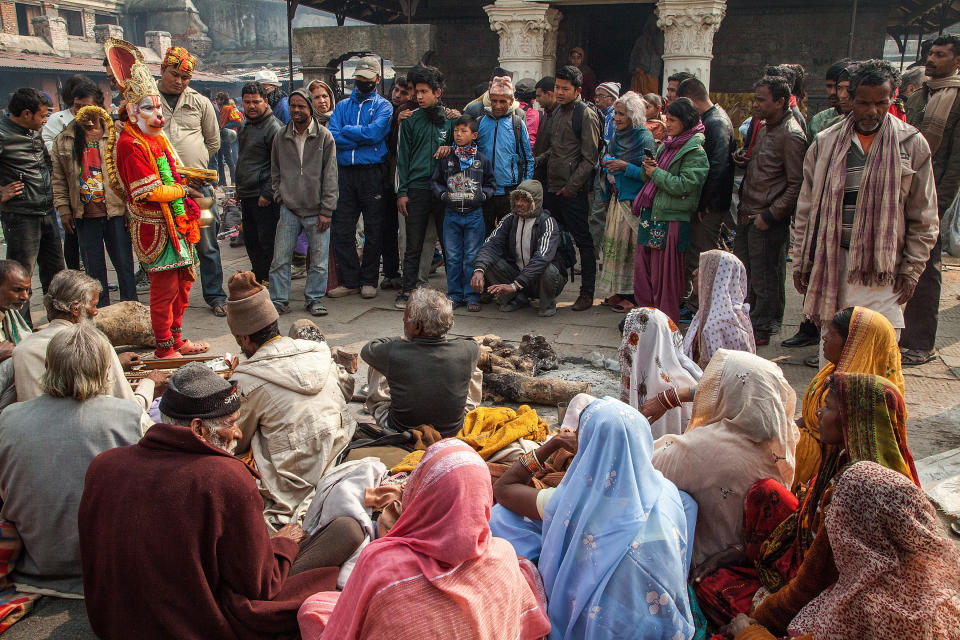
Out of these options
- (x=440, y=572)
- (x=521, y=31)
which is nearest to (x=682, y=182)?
(x=440, y=572)

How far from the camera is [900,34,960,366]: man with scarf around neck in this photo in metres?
5.35

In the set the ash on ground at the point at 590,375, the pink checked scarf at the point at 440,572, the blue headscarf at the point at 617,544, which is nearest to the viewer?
the pink checked scarf at the point at 440,572

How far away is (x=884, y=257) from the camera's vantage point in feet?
14.8

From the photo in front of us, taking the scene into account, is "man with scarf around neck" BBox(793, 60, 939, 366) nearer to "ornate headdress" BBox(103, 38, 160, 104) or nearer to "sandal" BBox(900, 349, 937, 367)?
"sandal" BBox(900, 349, 937, 367)

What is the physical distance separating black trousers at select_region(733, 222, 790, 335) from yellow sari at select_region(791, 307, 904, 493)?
2.56m

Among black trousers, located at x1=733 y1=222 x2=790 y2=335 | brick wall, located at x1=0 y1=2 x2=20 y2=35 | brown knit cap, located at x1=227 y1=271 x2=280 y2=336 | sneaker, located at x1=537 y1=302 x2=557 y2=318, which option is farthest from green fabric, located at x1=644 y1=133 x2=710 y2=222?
brick wall, located at x1=0 y1=2 x2=20 y2=35

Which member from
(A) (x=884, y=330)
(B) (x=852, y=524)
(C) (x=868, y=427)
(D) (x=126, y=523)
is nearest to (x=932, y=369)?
(A) (x=884, y=330)

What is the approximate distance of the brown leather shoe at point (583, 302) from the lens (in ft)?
22.5

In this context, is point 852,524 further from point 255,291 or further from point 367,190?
point 367,190

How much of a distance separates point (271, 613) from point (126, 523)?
1.77 ft

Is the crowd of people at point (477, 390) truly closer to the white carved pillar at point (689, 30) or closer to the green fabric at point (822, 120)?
the green fabric at point (822, 120)

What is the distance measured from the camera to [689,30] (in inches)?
401

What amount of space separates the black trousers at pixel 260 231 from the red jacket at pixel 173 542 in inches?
191

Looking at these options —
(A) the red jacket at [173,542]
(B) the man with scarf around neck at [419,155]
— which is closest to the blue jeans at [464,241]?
(B) the man with scarf around neck at [419,155]
